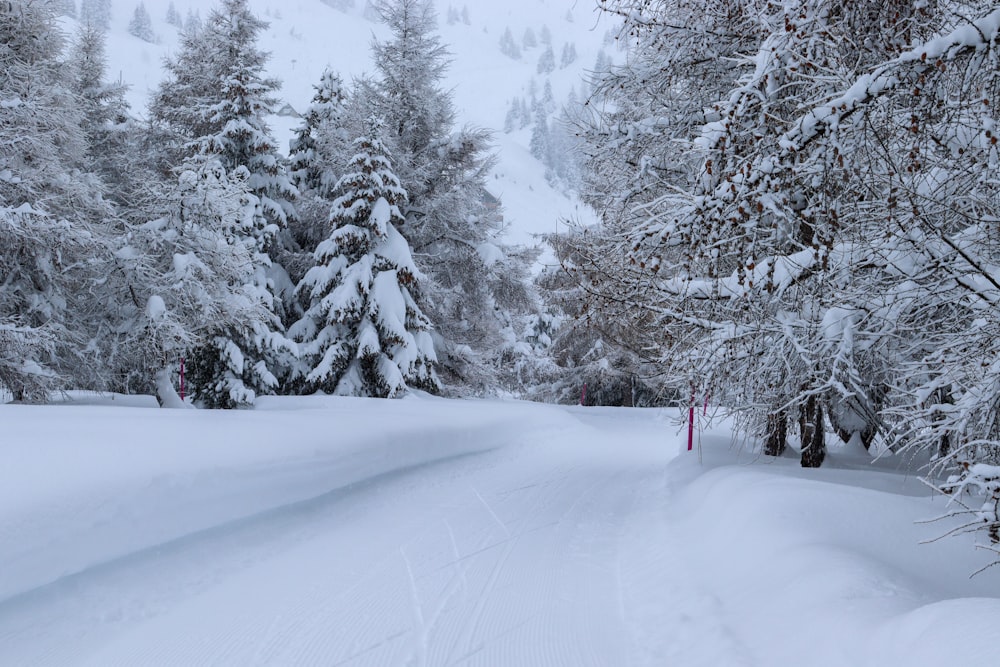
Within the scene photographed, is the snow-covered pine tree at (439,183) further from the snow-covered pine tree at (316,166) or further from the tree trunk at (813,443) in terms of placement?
the tree trunk at (813,443)

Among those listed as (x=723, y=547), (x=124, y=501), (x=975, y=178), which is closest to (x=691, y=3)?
(x=975, y=178)

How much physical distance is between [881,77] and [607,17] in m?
3.06

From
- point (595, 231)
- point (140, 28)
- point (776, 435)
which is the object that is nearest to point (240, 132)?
point (595, 231)

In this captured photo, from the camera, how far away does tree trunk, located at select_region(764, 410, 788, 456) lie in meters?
6.60

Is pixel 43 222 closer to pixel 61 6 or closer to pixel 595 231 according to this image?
pixel 61 6

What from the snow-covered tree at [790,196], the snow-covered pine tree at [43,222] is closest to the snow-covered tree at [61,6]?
the snow-covered pine tree at [43,222]

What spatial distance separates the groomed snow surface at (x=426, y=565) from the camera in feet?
10.9

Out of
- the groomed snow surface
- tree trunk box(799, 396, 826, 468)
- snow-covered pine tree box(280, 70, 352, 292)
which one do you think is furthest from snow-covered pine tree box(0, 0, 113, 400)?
tree trunk box(799, 396, 826, 468)

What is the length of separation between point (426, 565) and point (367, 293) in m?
11.7

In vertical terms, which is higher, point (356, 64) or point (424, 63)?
point (356, 64)

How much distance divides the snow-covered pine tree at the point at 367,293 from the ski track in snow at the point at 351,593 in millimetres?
8990

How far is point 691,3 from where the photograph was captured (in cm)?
638

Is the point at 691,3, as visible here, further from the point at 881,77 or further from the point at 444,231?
the point at 444,231

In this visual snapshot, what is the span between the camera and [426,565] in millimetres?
4898
